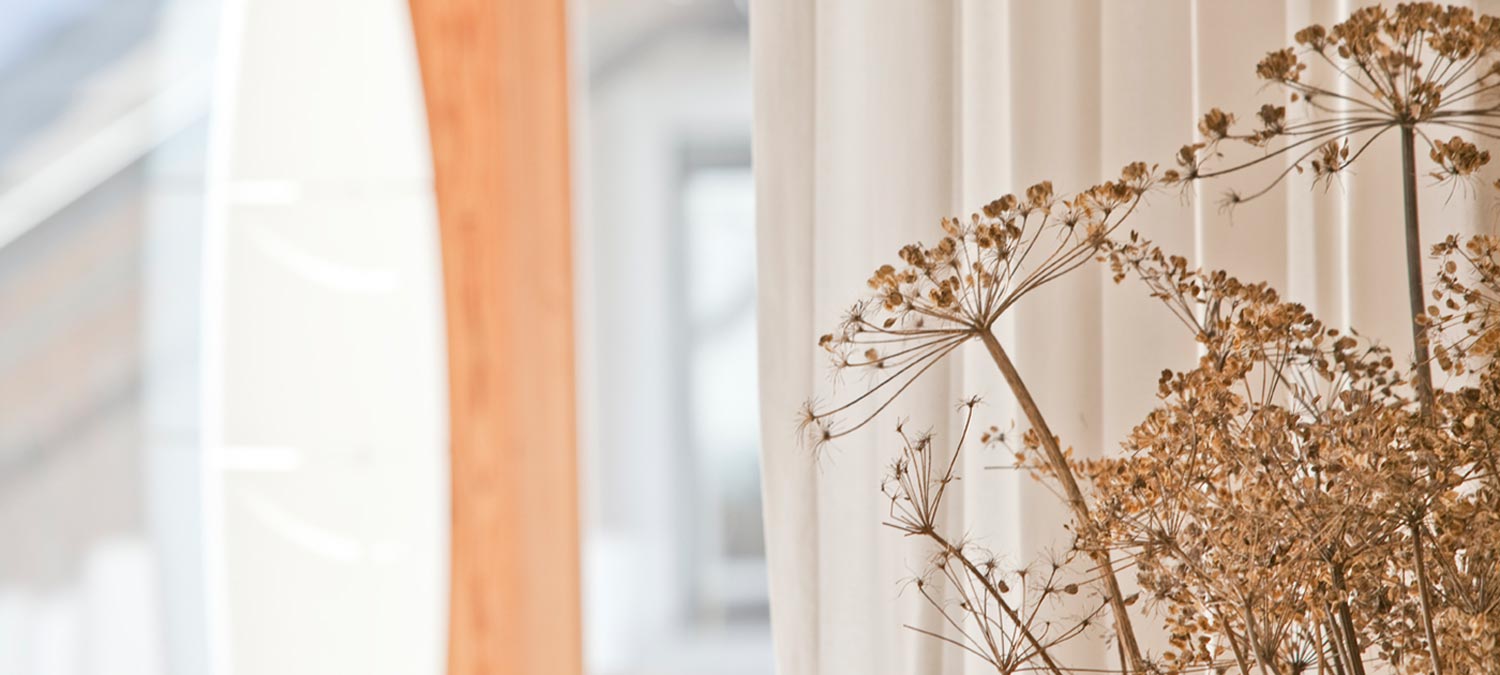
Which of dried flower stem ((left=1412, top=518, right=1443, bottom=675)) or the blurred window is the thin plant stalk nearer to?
dried flower stem ((left=1412, top=518, right=1443, bottom=675))

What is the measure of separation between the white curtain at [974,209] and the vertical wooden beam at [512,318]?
446mm

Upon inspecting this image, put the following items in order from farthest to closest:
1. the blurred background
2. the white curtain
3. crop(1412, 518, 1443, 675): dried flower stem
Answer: the blurred background → the white curtain → crop(1412, 518, 1443, 675): dried flower stem

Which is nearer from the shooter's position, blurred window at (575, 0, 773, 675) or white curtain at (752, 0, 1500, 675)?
white curtain at (752, 0, 1500, 675)

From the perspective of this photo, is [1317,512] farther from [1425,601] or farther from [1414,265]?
[1414,265]

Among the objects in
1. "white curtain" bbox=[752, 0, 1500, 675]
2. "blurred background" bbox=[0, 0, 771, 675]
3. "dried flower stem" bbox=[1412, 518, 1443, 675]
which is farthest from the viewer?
"blurred background" bbox=[0, 0, 771, 675]

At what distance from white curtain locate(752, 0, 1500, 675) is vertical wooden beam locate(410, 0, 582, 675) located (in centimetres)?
45

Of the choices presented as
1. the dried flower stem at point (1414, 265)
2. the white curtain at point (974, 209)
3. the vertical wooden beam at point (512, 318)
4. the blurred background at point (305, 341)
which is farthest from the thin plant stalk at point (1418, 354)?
the vertical wooden beam at point (512, 318)

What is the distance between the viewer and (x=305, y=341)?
1468mm

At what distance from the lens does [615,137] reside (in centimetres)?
149

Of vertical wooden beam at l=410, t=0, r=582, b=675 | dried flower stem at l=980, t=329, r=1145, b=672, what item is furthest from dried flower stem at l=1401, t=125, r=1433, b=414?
vertical wooden beam at l=410, t=0, r=582, b=675

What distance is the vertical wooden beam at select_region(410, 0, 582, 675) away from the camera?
4.75 feet

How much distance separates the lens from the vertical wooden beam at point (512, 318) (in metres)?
1.45

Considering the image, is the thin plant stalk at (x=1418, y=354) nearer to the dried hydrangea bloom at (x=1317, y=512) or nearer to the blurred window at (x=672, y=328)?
the dried hydrangea bloom at (x=1317, y=512)

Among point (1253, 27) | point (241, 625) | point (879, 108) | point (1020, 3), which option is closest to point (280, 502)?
point (241, 625)
